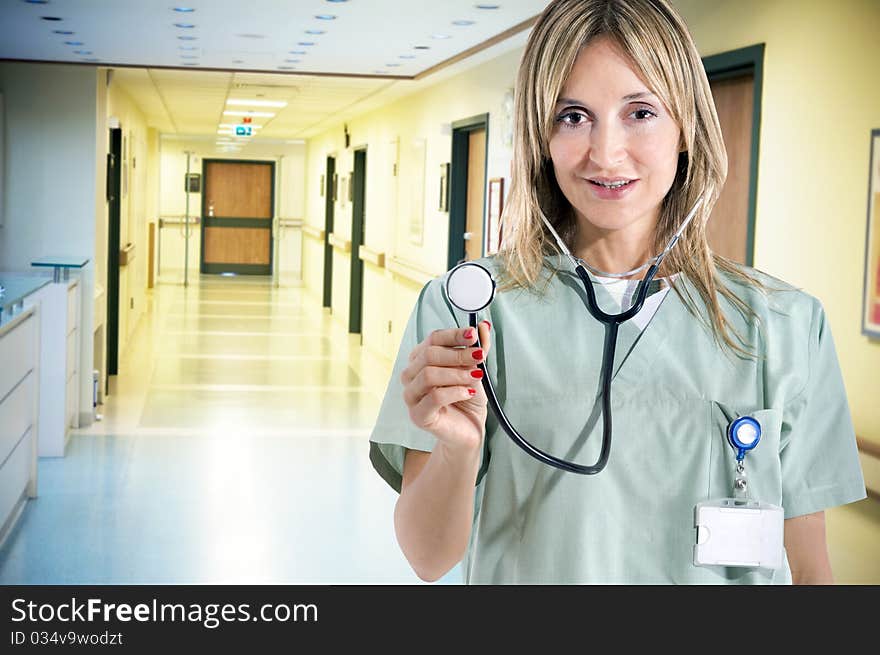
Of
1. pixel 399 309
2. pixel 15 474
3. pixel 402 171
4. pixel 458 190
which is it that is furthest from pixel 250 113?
pixel 15 474

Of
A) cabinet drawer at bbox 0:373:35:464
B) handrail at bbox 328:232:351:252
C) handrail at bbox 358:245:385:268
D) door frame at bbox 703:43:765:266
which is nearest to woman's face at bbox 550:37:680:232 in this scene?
door frame at bbox 703:43:765:266

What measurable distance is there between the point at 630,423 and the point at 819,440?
0.80 ft

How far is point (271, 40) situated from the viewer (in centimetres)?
630

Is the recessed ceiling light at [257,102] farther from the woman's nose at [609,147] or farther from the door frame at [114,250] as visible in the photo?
the woman's nose at [609,147]

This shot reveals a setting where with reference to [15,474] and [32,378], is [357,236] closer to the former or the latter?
[32,378]

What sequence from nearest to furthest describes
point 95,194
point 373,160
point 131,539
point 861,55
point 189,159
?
point 861,55, point 131,539, point 95,194, point 373,160, point 189,159

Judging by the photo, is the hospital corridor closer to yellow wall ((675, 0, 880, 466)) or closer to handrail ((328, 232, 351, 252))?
yellow wall ((675, 0, 880, 466))

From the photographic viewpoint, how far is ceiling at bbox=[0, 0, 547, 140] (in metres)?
5.20

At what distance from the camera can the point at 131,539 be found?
15.3ft

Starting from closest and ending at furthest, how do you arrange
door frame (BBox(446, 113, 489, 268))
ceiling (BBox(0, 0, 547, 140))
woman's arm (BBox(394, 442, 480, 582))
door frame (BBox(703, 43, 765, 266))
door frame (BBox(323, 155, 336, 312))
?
woman's arm (BBox(394, 442, 480, 582)), door frame (BBox(703, 43, 765, 266)), ceiling (BBox(0, 0, 547, 140)), door frame (BBox(446, 113, 489, 268)), door frame (BBox(323, 155, 336, 312))

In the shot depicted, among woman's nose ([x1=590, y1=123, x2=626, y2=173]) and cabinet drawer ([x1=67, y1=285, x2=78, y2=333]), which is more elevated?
woman's nose ([x1=590, y1=123, x2=626, y2=173])

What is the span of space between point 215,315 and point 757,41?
1045cm

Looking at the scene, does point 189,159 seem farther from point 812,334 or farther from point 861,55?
point 812,334
